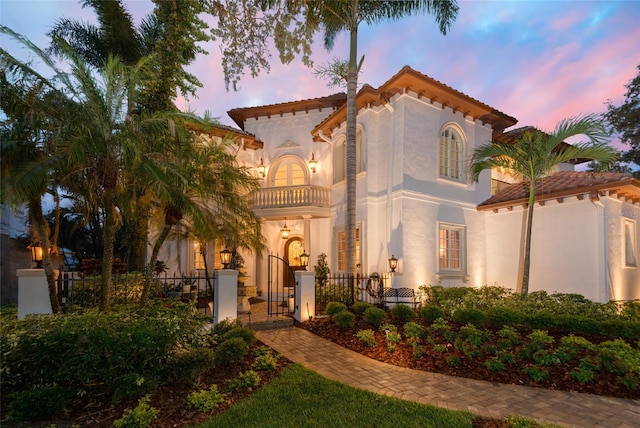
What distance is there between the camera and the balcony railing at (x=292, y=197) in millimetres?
13625

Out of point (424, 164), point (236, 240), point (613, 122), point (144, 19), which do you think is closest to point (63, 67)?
point (236, 240)

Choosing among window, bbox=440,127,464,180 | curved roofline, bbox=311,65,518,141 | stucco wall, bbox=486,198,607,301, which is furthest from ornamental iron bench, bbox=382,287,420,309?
curved roofline, bbox=311,65,518,141

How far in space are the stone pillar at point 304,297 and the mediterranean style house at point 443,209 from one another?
3305 mm

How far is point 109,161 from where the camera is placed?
6.00 m

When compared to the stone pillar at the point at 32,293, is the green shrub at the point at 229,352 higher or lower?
lower

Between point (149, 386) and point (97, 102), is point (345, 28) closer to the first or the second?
point (97, 102)

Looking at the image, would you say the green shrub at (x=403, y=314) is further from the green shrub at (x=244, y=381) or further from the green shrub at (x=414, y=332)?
the green shrub at (x=244, y=381)

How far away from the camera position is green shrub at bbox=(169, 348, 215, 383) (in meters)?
4.60

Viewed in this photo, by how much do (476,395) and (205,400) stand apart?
378 centimetres

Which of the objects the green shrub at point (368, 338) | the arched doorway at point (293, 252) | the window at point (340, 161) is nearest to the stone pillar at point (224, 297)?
the green shrub at point (368, 338)

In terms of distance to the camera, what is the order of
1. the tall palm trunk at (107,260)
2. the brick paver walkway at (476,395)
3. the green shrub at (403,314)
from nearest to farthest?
1. the brick paver walkway at (476,395)
2. the tall palm trunk at (107,260)
3. the green shrub at (403,314)

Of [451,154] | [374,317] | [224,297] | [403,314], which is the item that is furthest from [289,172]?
[403,314]

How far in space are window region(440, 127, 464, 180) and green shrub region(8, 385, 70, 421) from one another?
12.0 metres

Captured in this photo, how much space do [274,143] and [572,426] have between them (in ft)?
48.3
